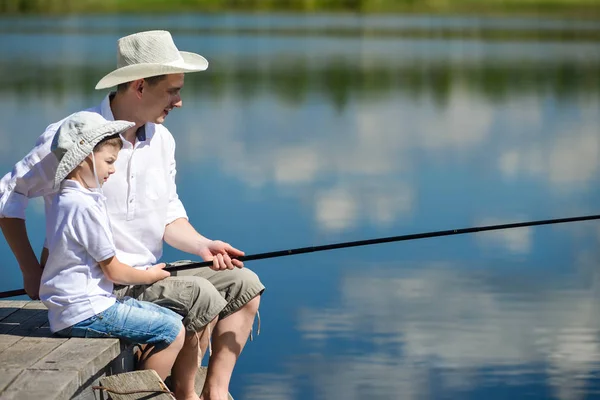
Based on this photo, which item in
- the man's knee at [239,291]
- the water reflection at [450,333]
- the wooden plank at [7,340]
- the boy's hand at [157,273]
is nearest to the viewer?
the wooden plank at [7,340]

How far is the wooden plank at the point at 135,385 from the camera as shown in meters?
3.17

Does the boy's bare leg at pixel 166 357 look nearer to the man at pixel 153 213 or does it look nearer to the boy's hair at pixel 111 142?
the man at pixel 153 213

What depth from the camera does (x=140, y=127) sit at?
3590 millimetres

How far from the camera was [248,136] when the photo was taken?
1203 centimetres

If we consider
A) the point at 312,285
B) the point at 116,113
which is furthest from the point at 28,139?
the point at 116,113

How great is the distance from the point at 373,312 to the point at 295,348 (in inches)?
30.9

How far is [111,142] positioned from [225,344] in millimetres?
754

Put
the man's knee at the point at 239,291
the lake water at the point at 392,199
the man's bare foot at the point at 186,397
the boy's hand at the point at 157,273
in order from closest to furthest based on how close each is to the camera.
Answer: the boy's hand at the point at 157,273 < the man's bare foot at the point at 186,397 < the man's knee at the point at 239,291 < the lake water at the point at 392,199

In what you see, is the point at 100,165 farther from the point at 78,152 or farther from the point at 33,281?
the point at 33,281

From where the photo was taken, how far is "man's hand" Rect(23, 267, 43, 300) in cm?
339

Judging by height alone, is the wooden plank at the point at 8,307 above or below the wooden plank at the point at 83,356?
below

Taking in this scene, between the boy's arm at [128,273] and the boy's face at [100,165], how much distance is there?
20cm

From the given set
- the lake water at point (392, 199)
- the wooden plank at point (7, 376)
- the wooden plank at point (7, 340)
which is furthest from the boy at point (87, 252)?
the lake water at point (392, 199)

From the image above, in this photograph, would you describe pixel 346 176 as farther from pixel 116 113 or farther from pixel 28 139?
pixel 116 113
